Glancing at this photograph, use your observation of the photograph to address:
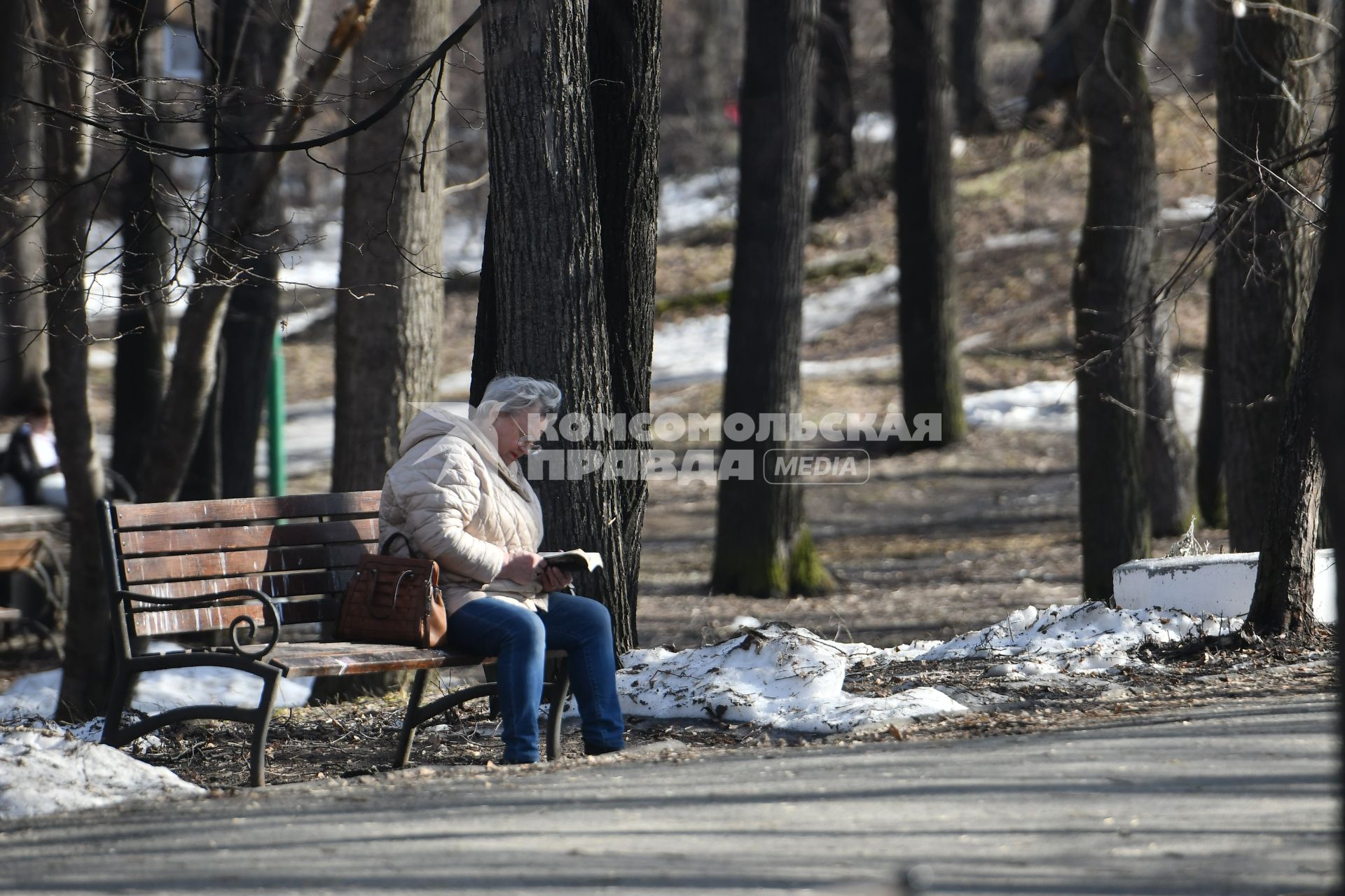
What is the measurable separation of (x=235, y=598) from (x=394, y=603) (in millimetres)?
580

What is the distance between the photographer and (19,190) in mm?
7777

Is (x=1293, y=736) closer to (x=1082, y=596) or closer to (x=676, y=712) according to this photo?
(x=676, y=712)

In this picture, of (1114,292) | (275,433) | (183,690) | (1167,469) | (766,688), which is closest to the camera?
Answer: (766,688)

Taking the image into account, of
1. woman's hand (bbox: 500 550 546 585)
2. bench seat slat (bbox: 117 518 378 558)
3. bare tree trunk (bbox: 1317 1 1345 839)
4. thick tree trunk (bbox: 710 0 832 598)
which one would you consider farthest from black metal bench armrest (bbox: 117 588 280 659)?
thick tree trunk (bbox: 710 0 832 598)

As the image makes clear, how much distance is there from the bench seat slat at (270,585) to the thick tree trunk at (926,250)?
43.1 feet

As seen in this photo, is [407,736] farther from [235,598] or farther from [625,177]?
[625,177]

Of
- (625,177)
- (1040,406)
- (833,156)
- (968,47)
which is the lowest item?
(1040,406)

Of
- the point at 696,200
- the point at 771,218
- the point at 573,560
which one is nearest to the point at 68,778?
the point at 573,560

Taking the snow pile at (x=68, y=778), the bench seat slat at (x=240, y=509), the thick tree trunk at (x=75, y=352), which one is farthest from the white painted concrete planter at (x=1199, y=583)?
the thick tree trunk at (x=75, y=352)

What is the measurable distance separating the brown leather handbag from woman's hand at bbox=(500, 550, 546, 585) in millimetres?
235

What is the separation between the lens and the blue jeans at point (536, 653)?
4863 millimetres

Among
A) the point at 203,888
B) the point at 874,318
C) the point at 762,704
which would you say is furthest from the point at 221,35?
the point at 874,318

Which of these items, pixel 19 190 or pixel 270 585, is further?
pixel 19 190

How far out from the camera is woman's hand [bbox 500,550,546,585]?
5.07m
